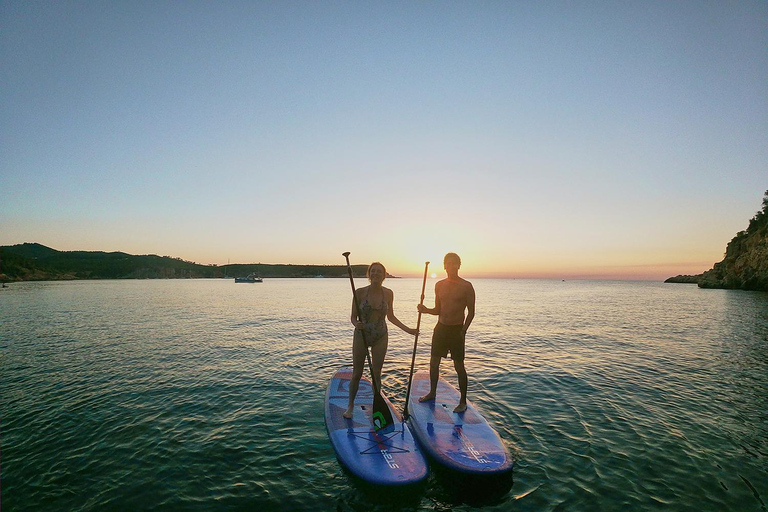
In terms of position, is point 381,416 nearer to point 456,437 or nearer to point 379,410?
point 379,410

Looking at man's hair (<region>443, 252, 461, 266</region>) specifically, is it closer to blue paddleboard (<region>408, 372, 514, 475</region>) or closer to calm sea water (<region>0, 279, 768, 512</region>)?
blue paddleboard (<region>408, 372, 514, 475</region>)

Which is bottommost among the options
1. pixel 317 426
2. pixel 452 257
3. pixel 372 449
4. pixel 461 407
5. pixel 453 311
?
Result: pixel 317 426

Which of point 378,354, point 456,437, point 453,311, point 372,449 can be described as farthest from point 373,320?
point 456,437

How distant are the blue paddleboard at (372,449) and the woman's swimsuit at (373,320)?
1803 millimetres

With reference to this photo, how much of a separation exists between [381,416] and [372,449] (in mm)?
901

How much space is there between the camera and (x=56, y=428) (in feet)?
29.8

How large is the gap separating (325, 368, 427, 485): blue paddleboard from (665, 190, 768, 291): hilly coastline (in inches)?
3788

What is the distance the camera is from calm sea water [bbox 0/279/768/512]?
6094 mm

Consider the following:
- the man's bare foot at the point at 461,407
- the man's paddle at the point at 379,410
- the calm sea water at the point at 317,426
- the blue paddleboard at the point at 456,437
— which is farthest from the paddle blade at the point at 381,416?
the man's bare foot at the point at 461,407

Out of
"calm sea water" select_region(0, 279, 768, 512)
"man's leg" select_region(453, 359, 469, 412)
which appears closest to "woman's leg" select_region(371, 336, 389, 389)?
"man's leg" select_region(453, 359, 469, 412)

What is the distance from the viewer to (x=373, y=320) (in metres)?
7.52

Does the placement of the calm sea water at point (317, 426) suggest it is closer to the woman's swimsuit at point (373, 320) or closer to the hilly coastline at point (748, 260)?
the woman's swimsuit at point (373, 320)

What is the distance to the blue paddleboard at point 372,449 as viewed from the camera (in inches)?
228

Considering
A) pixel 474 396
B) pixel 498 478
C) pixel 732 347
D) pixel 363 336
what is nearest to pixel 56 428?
pixel 363 336
